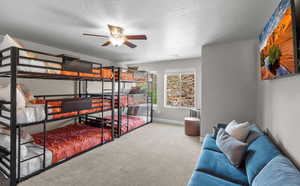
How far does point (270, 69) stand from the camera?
180 centimetres

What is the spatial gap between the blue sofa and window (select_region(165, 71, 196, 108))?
122 inches

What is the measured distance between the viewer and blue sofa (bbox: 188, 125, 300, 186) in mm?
1069

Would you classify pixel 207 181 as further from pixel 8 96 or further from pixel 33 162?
pixel 8 96

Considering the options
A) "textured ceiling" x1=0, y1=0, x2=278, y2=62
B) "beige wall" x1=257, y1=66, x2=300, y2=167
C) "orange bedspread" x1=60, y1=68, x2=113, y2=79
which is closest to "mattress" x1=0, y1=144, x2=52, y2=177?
"orange bedspread" x1=60, y1=68, x2=113, y2=79

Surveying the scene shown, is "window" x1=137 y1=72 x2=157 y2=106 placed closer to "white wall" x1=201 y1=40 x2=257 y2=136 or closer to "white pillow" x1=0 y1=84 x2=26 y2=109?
"white wall" x1=201 y1=40 x2=257 y2=136

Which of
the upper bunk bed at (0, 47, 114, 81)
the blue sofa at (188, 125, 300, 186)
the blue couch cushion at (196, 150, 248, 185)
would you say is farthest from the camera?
the upper bunk bed at (0, 47, 114, 81)

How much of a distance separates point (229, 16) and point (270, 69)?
95cm

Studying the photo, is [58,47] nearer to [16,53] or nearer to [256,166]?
[16,53]

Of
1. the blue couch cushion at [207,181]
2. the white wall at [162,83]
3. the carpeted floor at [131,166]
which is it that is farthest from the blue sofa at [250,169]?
the white wall at [162,83]

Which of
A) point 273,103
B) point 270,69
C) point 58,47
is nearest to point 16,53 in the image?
point 58,47

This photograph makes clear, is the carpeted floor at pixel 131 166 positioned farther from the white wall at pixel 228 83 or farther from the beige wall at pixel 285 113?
the beige wall at pixel 285 113

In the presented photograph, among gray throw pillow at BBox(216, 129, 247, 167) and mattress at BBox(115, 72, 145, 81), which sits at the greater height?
mattress at BBox(115, 72, 145, 81)

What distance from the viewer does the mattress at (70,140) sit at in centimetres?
241

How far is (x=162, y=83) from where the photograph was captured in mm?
5332
